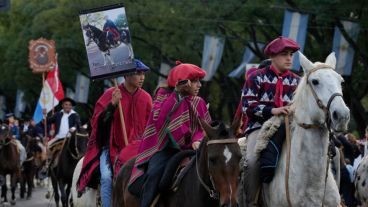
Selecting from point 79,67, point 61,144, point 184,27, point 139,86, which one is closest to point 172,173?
point 139,86

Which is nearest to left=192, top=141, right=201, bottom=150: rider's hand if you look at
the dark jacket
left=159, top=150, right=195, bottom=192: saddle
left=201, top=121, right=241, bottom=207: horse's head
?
left=159, top=150, right=195, bottom=192: saddle

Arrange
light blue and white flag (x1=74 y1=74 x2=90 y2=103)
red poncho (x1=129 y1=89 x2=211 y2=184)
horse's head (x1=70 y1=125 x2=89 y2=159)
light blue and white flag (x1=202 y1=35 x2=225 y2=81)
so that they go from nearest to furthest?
red poncho (x1=129 y1=89 x2=211 y2=184) < horse's head (x1=70 y1=125 x2=89 y2=159) < light blue and white flag (x1=202 y1=35 x2=225 y2=81) < light blue and white flag (x1=74 y1=74 x2=90 y2=103)

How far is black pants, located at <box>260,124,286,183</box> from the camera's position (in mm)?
9547

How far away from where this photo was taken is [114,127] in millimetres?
12328

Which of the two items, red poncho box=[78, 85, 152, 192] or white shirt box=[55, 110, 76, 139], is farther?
white shirt box=[55, 110, 76, 139]

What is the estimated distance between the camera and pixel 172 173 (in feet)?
31.1

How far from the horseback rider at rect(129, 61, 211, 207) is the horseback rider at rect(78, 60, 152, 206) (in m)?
1.66

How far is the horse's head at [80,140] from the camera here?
1964 cm

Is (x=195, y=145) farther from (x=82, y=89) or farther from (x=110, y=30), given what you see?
(x=82, y=89)

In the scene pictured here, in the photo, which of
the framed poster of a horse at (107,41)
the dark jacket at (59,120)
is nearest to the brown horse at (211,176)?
the framed poster of a horse at (107,41)

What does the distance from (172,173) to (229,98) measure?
44295 millimetres

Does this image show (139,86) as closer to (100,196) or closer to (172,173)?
(100,196)

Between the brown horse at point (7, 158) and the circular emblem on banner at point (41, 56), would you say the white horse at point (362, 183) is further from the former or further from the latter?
the circular emblem on banner at point (41, 56)

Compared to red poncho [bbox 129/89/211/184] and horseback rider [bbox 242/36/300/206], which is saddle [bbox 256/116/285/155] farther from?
red poncho [bbox 129/89/211/184]
